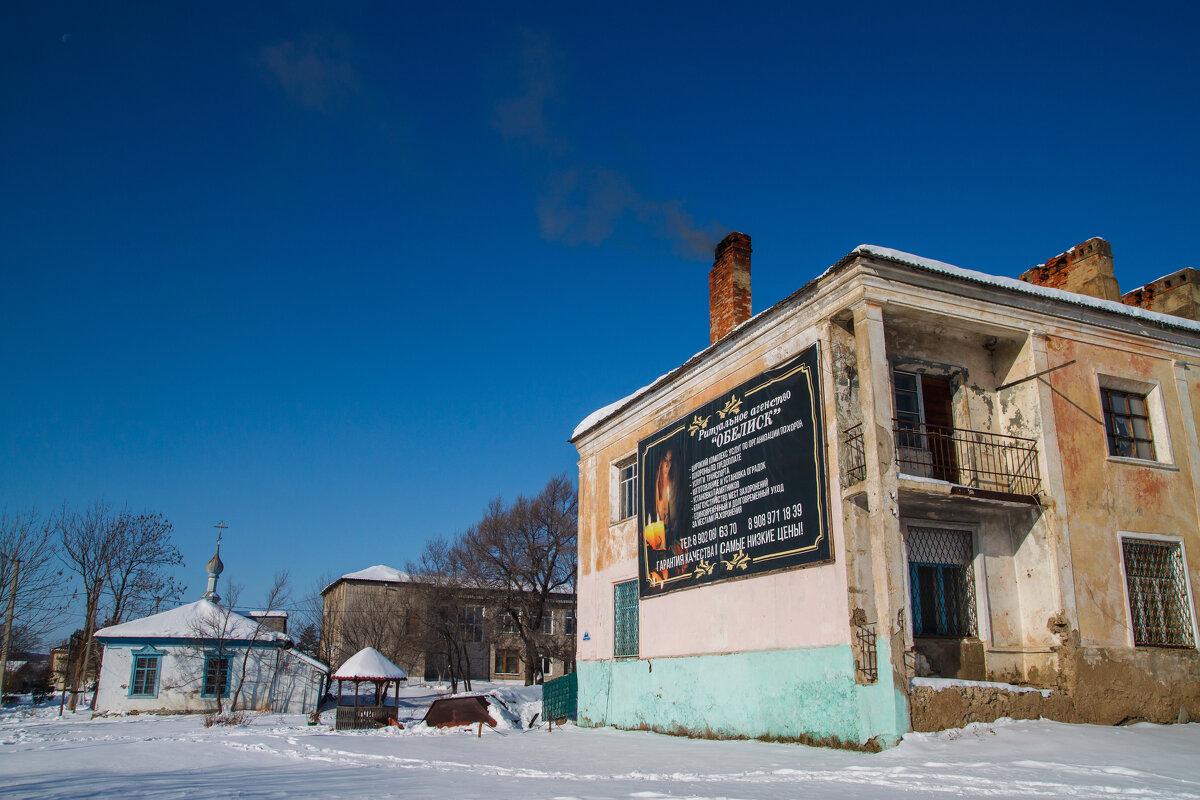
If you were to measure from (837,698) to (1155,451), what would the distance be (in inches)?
279

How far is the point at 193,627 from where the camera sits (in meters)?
27.7

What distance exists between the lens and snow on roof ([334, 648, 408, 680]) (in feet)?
68.8

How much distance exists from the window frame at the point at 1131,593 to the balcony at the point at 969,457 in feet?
5.53

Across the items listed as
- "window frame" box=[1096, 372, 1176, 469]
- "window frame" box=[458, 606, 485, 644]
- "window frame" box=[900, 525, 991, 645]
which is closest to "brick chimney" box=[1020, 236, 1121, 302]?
"window frame" box=[1096, 372, 1176, 469]

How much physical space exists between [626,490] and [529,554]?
72.4ft

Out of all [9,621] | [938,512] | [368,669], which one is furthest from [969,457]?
[9,621]

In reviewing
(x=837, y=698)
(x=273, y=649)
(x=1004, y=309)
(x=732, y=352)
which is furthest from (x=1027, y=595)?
(x=273, y=649)

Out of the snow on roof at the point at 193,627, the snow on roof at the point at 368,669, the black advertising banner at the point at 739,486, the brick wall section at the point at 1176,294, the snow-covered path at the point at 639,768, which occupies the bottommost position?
the snow-covered path at the point at 639,768

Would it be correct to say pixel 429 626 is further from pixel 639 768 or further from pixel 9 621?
pixel 639 768

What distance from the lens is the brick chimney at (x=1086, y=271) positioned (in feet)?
52.1

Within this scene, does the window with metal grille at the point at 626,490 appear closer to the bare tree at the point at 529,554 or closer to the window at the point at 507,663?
the bare tree at the point at 529,554

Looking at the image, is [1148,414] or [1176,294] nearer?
[1148,414]

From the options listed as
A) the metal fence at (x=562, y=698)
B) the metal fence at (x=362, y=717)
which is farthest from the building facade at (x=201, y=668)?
the metal fence at (x=562, y=698)

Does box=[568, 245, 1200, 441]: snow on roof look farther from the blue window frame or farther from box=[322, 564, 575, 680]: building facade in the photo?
box=[322, 564, 575, 680]: building facade
